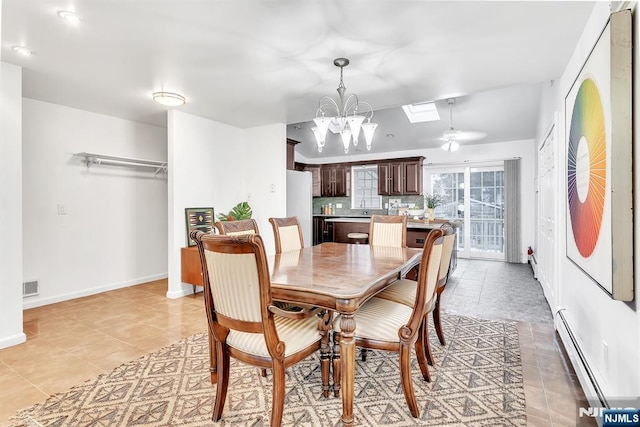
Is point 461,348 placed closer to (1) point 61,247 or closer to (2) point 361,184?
(1) point 61,247

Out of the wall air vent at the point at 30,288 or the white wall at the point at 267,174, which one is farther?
the white wall at the point at 267,174

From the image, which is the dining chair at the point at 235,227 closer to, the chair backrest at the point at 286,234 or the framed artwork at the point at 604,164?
the chair backrest at the point at 286,234

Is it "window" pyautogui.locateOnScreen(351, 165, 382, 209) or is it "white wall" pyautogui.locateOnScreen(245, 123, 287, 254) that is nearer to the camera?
"white wall" pyautogui.locateOnScreen(245, 123, 287, 254)

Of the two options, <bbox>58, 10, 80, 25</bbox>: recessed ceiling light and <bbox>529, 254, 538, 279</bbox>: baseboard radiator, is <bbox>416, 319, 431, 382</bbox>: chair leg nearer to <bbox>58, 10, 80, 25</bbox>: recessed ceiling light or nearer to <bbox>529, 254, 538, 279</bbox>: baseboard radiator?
<bbox>58, 10, 80, 25</bbox>: recessed ceiling light

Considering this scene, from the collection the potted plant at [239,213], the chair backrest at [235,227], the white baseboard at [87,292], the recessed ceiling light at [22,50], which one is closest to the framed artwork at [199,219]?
the potted plant at [239,213]

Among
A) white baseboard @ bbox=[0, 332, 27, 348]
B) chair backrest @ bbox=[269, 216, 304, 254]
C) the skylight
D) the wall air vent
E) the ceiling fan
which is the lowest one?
white baseboard @ bbox=[0, 332, 27, 348]

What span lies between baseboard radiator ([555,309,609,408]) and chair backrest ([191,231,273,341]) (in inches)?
69.2

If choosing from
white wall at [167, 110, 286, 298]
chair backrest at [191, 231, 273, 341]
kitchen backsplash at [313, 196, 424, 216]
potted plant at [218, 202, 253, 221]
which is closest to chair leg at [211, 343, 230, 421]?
chair backrest at [191, 231, 273, 341]

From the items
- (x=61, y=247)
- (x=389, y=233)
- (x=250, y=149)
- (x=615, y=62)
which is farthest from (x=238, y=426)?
(x=250, y=149)

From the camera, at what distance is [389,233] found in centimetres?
339

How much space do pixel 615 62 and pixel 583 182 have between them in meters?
0.83

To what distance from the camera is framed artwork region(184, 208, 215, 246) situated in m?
4.36

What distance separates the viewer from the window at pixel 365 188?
7.93 metres

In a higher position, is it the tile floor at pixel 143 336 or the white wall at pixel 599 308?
the white wall at pixel 599 308
